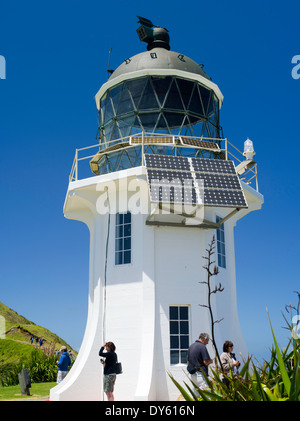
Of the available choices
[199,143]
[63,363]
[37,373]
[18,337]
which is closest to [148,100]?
[199,143]

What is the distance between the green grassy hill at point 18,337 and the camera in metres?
25.3

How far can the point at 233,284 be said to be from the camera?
53.2 feet

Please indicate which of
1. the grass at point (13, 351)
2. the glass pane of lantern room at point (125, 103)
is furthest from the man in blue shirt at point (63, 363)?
the grass at point (13, 351)

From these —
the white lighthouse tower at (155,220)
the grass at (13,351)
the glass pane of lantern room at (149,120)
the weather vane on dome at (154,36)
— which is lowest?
the grass at (13,351)

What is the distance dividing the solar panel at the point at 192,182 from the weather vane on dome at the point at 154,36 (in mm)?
6125

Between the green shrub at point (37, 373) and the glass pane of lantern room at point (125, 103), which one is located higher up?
the glass pane of lantern room at point (125, 103)

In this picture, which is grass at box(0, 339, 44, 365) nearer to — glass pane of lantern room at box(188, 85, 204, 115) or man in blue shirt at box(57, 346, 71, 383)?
man in blue shirt at box(57, 346, 71, 383)

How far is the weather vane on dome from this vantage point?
18.4m

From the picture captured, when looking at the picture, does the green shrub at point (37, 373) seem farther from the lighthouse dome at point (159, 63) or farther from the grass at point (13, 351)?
the lighthouse dome at point (159, 63)

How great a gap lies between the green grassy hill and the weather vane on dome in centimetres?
1642

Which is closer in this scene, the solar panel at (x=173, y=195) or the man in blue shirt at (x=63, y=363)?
the solar panel at (x=173, y=195)

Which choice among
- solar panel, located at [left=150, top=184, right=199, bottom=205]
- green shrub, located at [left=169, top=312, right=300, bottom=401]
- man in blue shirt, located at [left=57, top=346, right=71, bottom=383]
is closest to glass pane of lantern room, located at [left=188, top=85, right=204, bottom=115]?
solar panel, located at [left=150, top=184, right=199, bottom=205]
